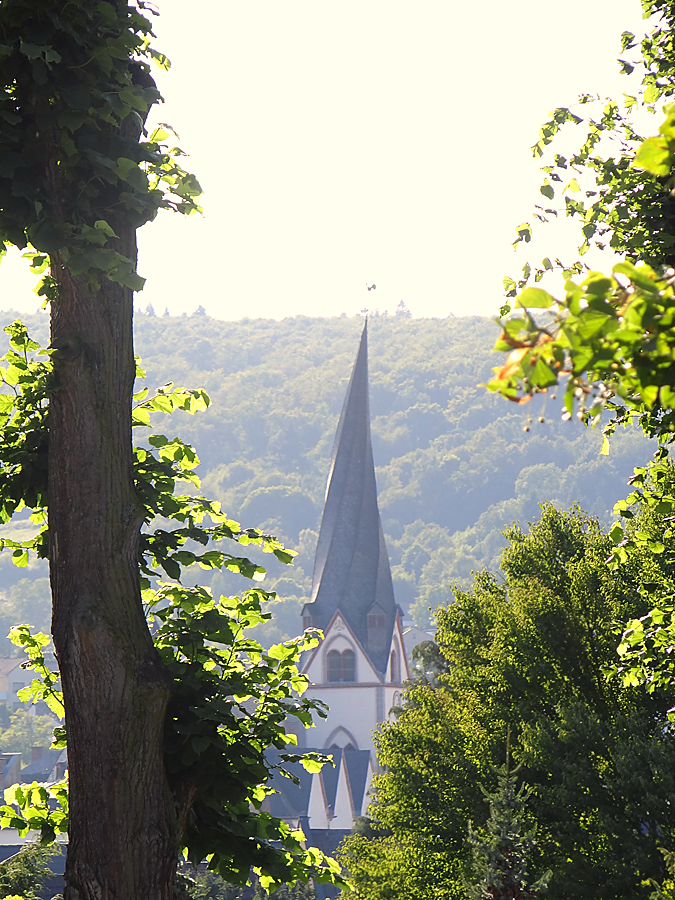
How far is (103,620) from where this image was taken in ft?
16.4

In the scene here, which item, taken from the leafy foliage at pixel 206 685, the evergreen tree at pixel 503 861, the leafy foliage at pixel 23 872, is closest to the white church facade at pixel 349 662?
the leafy foliage at pixel 23 872

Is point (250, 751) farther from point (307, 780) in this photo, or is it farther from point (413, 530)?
point (413, 530)

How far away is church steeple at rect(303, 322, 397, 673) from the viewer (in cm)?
5553

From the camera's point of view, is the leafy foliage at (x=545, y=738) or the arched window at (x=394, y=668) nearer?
the leafy foliage at (x=545, y=738)

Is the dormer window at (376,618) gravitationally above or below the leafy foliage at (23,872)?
above

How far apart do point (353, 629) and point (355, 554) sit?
12.5ft

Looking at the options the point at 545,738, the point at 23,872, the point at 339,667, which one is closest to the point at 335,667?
the point at 339,667

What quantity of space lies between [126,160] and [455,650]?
47.8ft

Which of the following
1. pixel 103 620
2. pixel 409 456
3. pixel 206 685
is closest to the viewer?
pixel 103 620

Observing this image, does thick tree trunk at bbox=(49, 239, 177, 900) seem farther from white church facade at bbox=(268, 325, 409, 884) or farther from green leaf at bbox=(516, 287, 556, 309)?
white church facade at bbox=(268, 325, 409, 884)

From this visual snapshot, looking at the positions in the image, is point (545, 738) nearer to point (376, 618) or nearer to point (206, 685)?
point (206, 685)

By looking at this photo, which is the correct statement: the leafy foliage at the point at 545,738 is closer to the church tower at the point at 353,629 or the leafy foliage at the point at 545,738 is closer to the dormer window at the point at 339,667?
the church tower at the point at 353,629

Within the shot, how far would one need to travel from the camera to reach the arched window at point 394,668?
185 ft

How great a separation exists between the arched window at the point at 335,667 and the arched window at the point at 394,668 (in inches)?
101
